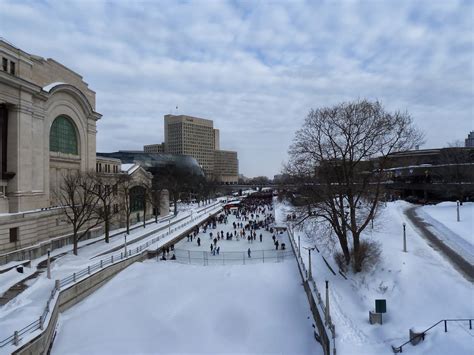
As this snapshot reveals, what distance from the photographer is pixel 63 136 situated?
34.0 meters

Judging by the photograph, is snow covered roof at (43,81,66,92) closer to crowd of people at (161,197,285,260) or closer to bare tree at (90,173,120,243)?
bare tree at (90,173,120,243)

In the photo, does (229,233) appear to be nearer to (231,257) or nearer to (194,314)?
(231,257)

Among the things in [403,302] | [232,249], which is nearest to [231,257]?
[232,249]

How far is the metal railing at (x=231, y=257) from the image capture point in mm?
27750

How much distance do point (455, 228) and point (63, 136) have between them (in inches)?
1467

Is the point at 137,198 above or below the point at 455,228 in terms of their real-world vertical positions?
above

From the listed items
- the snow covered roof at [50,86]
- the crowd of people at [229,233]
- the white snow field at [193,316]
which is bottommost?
the white snow field at [193,316]

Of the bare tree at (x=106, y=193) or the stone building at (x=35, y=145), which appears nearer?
the stone building at (x=35, y=145)

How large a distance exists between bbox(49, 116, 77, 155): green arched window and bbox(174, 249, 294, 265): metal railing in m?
16.4

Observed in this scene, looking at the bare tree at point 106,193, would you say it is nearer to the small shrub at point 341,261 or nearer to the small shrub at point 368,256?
the small shrub at point 341,261

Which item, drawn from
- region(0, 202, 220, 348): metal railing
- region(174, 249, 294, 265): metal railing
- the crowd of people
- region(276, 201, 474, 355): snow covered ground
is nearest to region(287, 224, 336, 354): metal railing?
region(276, 201, 474, 355): snow covered ground

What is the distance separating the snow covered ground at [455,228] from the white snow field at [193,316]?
1062cm

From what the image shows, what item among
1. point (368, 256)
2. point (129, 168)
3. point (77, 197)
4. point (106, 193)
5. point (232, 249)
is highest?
point (129, 168)

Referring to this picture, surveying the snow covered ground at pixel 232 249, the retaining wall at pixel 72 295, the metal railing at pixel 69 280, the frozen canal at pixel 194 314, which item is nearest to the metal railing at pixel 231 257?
the snow covered ground at pixel 232 249
